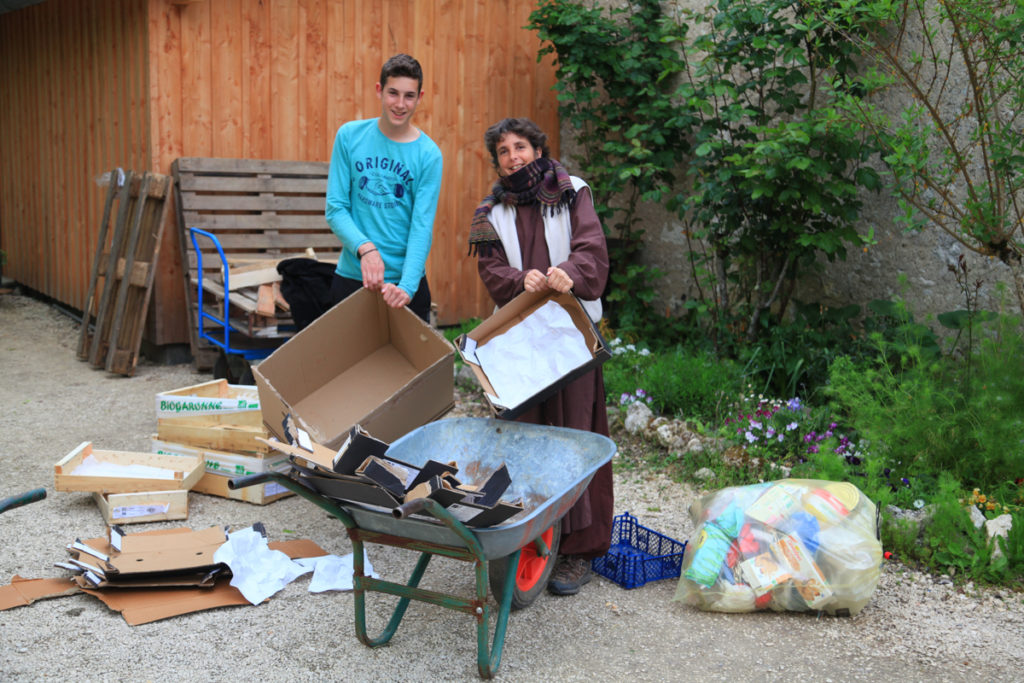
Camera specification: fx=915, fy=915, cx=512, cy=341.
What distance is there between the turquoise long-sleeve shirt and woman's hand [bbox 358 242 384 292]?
0.14m

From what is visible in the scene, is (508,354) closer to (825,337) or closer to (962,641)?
(962,641)

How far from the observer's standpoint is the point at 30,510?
171 inches

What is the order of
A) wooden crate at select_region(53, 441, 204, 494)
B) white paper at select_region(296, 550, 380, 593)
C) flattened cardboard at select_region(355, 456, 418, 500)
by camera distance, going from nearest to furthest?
flattened cardboard at select_region(355, 456, 418, 500)
white paper at select_region(296, 550, 380, 593)
wooden crate at select_region(53, 441, 204, 494)

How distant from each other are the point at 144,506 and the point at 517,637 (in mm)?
1996

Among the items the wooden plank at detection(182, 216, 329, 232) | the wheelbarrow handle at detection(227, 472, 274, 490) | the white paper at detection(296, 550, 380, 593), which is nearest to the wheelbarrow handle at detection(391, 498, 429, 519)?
the wheelbarrow handle at detection(227, 472, 274, 490)

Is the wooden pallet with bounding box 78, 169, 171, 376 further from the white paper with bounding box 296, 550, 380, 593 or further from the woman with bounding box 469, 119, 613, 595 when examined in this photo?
the woman with bounding box 469, 119, 613, 595

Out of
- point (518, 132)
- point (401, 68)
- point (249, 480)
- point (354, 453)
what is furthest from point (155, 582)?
point (401, 68)

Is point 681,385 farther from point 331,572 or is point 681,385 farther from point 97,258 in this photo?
point 97,258

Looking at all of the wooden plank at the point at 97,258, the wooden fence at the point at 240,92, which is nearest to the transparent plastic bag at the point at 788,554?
the wooden fence at the point at 240,92

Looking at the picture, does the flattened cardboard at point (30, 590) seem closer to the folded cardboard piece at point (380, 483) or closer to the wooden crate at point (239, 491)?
the wooden crate at point (239, 491)

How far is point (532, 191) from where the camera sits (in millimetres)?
3617

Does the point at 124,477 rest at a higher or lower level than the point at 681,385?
lower

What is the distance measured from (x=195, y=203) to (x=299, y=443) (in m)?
4.69

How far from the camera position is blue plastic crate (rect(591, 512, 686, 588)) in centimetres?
377
